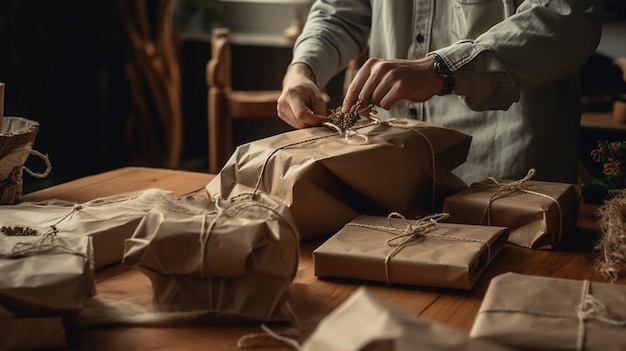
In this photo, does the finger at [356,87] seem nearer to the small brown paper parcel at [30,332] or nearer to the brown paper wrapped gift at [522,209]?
the brown paper wrapped gift at [522,209]

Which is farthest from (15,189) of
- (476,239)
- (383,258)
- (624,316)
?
(624,316)

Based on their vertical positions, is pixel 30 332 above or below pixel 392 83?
below

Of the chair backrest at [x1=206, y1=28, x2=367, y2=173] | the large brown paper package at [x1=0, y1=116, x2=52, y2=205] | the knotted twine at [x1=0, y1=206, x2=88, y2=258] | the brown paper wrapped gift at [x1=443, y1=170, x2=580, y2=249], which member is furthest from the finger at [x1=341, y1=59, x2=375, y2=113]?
the chair backrest at [x1=206, y1=28, x2=367, y2=173]

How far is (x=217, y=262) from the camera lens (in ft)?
3.69

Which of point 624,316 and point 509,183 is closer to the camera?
point 624,316

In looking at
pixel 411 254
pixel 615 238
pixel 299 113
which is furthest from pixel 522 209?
pixel 299 113

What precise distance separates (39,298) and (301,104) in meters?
0.81

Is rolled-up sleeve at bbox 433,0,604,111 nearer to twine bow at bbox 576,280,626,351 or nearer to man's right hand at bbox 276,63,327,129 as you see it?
man's right hand at bbox 276,63,327,129

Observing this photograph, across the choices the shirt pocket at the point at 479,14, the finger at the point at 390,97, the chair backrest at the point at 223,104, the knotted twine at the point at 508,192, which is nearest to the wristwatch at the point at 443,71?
the finger at the point at 390,97

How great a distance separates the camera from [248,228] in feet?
3.72

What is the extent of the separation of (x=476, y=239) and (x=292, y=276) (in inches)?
12.3

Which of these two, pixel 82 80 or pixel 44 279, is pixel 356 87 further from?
pixel 82 80

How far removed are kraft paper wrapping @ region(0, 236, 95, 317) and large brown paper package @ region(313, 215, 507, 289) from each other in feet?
1.16

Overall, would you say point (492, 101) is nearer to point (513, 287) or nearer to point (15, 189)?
point (513, 287)
